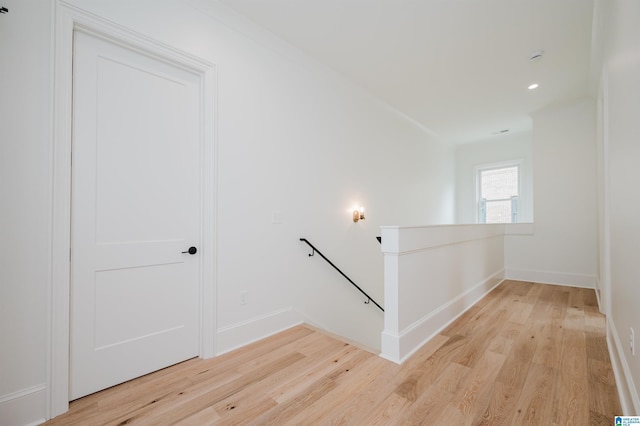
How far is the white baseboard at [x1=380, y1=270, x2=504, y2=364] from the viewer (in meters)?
2.21

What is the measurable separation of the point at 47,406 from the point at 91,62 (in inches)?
84.7

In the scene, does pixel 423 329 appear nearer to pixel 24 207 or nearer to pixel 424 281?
pixel 424 281

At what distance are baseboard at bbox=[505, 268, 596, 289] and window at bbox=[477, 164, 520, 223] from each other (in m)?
1.53

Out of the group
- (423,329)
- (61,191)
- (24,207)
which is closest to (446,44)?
(423,329)

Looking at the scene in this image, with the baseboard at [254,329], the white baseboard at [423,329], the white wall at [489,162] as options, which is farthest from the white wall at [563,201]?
the baseboard at [254,329]

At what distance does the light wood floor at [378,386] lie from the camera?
160 centimetres

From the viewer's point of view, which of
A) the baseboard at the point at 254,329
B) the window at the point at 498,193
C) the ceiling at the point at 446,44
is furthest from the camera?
the window at the point at 498,193

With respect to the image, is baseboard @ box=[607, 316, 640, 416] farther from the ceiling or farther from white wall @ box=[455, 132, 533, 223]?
white wall @ box=[455, 132, 533, 223]

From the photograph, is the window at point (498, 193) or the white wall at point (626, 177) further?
the window at point (498, 193)

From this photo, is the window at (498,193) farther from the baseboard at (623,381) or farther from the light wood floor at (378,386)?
the baseboard at (623,381)

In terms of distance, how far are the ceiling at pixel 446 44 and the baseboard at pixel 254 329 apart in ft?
9.44

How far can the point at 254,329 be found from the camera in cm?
259

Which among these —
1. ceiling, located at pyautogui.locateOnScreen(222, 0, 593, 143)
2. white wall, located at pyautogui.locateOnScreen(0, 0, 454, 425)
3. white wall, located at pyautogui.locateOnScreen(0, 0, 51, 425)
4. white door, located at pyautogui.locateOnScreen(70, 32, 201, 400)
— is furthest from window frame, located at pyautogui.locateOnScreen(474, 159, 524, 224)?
white wall, located at pyautogui.locateOnScreen(0, 0, 51, 425)

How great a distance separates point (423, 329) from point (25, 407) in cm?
278
